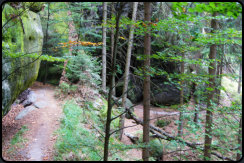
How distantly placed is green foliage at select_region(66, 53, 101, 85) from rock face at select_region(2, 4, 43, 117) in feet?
8.67

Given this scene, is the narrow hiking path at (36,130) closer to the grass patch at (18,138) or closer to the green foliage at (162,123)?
the grass patch at (18,138)

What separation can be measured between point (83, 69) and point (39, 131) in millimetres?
4147

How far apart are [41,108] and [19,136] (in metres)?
2.14

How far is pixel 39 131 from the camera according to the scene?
17.2 ft

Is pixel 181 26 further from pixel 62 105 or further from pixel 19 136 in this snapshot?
pixel 62 105

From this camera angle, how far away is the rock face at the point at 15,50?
3.38 metres

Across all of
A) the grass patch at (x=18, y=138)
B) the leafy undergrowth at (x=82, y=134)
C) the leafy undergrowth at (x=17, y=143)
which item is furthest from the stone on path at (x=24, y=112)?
the leafy undergrowth at (x=82, y=134)

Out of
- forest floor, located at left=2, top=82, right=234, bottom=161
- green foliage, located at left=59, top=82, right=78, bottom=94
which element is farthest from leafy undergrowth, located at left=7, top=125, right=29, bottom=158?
green foliage, located at left=59, top=82, right=78, bottom=94

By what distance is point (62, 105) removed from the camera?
7262mm

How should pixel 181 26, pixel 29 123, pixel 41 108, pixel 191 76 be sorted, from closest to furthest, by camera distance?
pixel 181 26, pixel 191 76, pixel 29 123, pixel 41 108

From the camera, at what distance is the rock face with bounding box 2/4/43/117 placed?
11.1 feet

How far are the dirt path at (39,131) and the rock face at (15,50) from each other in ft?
4.39

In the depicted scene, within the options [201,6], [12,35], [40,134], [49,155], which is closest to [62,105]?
[40,134]

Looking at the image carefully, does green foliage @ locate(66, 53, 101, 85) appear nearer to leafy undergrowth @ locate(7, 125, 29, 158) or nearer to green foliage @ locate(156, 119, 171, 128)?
leafy undergrowth @ locate(7, 125, 29, 158)
